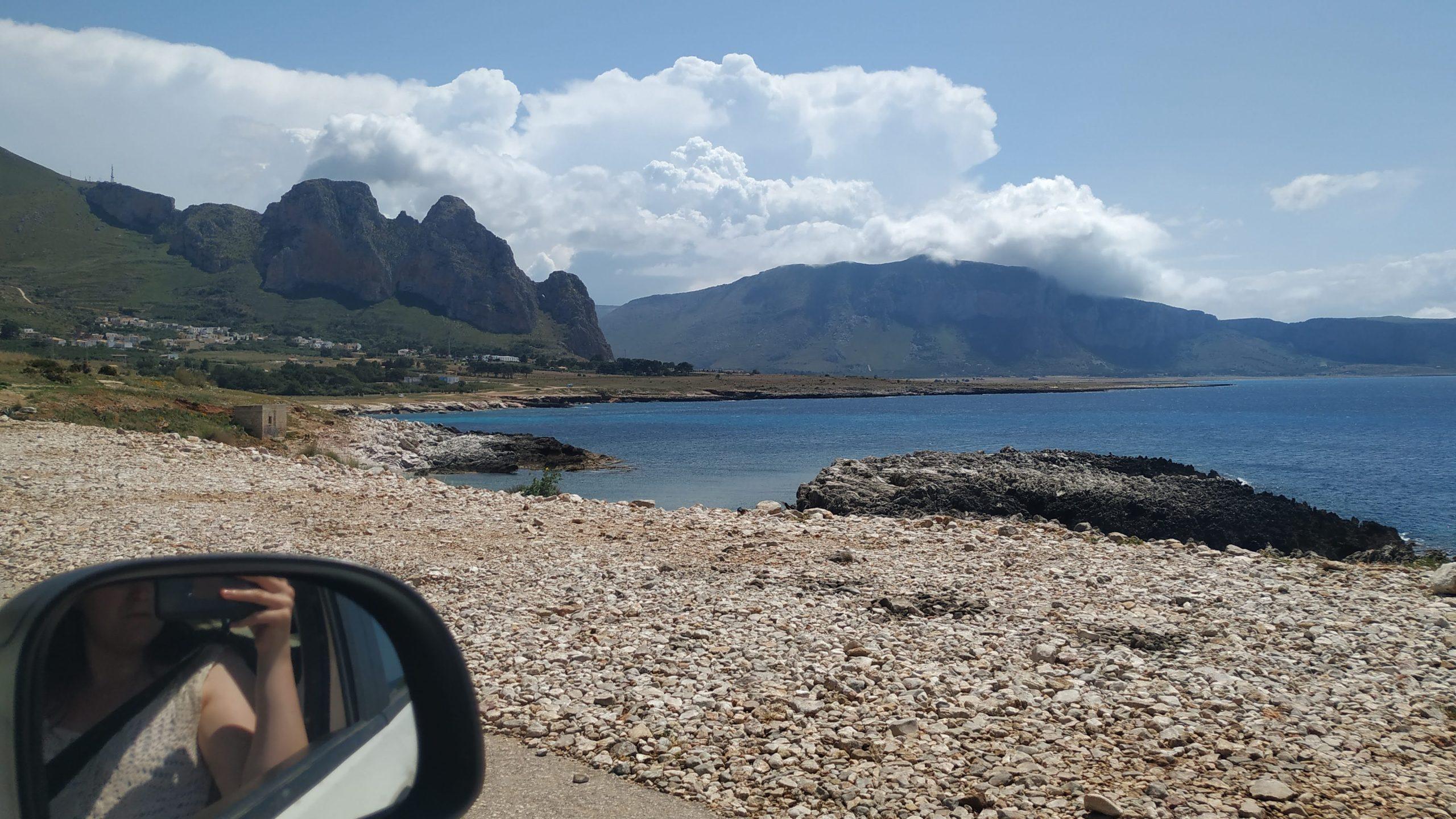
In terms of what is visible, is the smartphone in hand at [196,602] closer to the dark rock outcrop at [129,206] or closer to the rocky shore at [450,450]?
the rocky shore at [450,450]

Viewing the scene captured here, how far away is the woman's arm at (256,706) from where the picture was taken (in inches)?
67.8

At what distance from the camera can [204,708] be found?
5.62 feet

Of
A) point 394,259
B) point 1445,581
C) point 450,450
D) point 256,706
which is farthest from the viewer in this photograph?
point 394,259

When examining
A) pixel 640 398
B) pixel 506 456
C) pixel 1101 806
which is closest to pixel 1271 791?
pixel 1101 806

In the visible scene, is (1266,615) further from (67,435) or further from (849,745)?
(67,435)

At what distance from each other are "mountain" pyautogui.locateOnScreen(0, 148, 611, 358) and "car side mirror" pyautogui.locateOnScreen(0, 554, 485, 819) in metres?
107

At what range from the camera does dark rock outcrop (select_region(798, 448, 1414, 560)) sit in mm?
19766

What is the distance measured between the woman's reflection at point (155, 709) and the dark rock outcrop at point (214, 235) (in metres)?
169

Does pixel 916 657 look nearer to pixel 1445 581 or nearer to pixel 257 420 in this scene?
pixel 1445 581

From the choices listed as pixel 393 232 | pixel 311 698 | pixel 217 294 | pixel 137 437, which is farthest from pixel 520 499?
pixel 393 232

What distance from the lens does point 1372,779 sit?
14.5ft

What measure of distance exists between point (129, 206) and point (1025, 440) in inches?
6242

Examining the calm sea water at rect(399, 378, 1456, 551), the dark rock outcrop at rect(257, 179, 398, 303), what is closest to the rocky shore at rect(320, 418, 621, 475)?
the calm sea water at rect(399, 378, 1456, 551)

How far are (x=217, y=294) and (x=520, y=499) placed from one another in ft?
476
